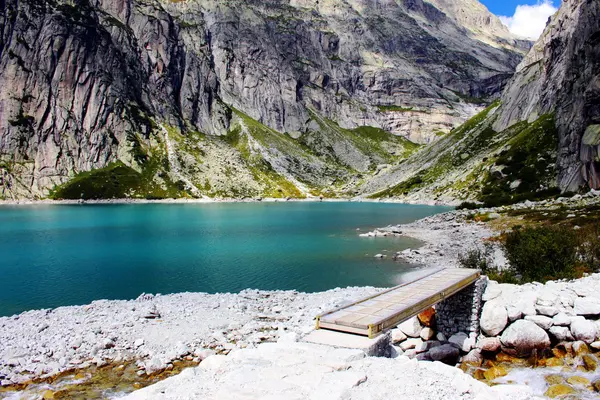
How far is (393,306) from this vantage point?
17703 millimetres

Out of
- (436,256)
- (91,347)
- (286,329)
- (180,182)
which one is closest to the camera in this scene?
(91,347)

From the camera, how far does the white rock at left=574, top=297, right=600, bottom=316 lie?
1995cm

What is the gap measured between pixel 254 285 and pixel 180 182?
165 meters

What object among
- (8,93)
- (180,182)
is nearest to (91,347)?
(180,182)

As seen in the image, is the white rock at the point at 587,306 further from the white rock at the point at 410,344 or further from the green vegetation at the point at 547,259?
the white rock at the point at 410,344

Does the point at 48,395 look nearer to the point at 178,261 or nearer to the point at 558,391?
the point at 558,391

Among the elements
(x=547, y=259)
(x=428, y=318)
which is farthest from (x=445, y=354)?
(x=547, y=259)

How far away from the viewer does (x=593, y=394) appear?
16.1 m

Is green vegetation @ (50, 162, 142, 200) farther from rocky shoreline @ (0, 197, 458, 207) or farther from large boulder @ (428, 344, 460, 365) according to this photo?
large boulder @ (428, 344, 460, 365)

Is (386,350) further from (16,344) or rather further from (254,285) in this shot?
(254,285)

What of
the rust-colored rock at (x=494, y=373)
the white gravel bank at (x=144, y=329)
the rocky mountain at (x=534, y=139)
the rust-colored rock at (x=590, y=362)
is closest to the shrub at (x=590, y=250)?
the rust-colored rock at (x=590, y=362)

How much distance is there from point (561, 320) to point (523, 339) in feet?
6.40

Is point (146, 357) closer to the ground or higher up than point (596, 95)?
closer to the ground

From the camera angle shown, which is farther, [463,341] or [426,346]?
[426,346]
